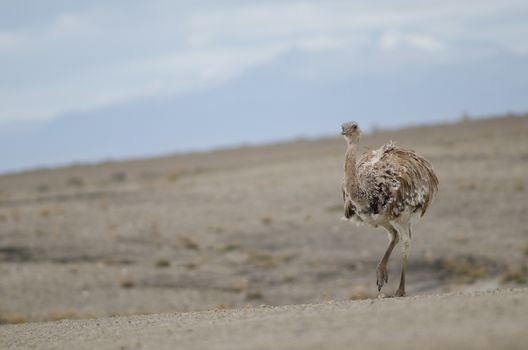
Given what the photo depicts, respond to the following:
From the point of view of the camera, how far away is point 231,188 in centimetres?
3897

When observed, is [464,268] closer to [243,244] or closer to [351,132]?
[243,244]

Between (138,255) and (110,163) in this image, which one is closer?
(138,255)

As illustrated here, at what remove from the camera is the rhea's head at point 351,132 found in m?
14.4

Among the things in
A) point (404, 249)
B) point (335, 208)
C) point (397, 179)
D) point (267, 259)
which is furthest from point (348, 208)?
point (335, 208)

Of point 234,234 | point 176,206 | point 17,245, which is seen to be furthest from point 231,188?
point 17,245

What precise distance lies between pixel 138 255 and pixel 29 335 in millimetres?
15192

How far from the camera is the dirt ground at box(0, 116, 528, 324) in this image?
25.2 meters

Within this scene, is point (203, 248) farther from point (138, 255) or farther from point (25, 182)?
point (25, 182)

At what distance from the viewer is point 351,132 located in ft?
47.4

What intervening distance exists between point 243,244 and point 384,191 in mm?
15779

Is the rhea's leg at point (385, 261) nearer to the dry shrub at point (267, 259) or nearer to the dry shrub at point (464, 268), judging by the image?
the dry shrub at point (464, 268)

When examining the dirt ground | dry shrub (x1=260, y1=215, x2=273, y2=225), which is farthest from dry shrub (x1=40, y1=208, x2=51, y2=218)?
dry shrub (x1=260, y1=215, x2=273, y2=225)

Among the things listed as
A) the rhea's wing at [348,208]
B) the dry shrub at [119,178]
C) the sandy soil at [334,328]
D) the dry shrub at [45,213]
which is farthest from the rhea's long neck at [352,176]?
the dry shrub at [119,178]

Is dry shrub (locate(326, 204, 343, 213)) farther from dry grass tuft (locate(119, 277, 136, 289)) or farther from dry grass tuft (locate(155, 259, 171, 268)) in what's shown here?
dry grass tuft (locate(119, 277, 136, 289))
